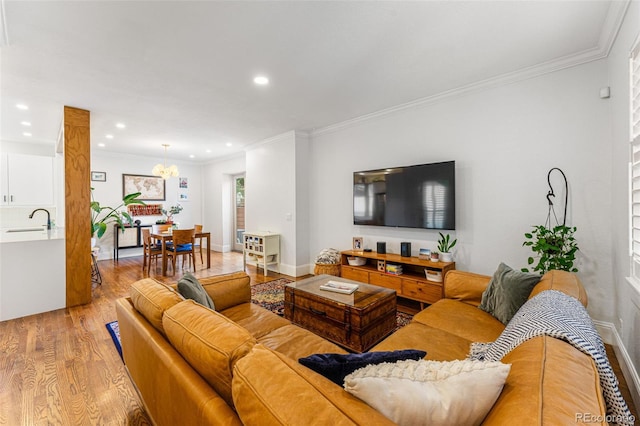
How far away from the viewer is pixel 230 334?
97 centimetres

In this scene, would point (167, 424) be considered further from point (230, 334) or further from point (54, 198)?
point (54, 198)

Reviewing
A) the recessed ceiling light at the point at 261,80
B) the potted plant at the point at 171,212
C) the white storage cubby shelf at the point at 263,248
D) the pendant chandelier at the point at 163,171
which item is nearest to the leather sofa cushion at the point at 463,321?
the recessed ceiling light at the point at 261,80

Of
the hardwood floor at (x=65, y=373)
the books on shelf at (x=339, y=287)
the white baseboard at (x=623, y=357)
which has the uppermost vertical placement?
the books on shelf at (x=339, y=287)

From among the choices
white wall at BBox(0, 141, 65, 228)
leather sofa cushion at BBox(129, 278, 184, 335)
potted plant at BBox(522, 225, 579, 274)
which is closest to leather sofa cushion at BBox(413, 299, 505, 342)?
potted plant at BBox(522, 225, 579, 274)

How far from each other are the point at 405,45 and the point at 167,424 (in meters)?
2.94

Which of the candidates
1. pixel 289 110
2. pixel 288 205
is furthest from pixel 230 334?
pixel 288 205

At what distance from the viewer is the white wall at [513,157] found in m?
2.44

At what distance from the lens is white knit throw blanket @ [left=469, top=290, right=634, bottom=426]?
791mm

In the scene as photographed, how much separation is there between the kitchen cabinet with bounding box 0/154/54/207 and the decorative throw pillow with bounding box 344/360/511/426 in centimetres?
707

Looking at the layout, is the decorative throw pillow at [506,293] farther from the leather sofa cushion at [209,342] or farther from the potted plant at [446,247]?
the leather sofa cushion at [209,342]

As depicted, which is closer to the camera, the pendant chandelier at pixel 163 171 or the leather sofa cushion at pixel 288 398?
the leather sofa cushion at pixel 288 398

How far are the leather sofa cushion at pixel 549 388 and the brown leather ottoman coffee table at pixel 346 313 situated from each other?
52.8 inches

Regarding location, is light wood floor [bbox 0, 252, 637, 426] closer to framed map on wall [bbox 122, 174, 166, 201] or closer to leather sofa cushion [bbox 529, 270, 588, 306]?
leather sofa cushion [bbox 529, 270, 588, 306]

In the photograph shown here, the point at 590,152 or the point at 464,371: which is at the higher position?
the point at 590,152
